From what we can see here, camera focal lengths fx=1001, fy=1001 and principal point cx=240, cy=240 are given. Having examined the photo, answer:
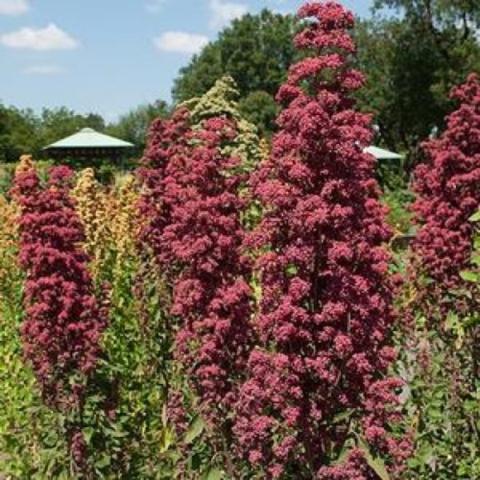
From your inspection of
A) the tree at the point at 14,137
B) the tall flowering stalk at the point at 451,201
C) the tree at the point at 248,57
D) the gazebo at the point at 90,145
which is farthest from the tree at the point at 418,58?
the tall flowering stalk at the point at 451,201

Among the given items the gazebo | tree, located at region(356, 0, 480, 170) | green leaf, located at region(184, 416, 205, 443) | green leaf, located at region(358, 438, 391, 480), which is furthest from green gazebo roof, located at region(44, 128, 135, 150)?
green leaf, located at region(358, 438, 391, 480)

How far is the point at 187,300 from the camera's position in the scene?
16.7ft

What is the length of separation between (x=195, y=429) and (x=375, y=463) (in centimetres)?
125

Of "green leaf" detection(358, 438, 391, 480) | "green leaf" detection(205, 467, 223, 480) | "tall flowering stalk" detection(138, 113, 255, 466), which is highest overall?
"tall flowering stalk" detection(138, 113, 255, 466)

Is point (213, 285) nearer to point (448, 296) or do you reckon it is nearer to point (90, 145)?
point (448, 296)

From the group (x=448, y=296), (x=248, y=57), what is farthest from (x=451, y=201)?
(x=248, y=57)

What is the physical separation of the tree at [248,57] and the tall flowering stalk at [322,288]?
2838 inches

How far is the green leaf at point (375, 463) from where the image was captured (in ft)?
13.5

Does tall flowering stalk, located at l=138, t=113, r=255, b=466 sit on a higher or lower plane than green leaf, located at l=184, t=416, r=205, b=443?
higher

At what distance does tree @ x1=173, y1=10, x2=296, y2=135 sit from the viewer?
77625 mm

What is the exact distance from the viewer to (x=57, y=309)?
248 inches

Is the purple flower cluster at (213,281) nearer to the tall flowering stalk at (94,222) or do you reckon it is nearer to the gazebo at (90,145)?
the tall flowering stalk at (94,222)

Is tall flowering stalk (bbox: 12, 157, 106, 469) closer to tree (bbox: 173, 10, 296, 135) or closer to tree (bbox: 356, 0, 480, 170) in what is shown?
tree (bbox: 356, 0, 480, 170)

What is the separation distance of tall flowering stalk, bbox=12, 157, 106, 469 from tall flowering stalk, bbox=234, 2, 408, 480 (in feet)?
6.74
